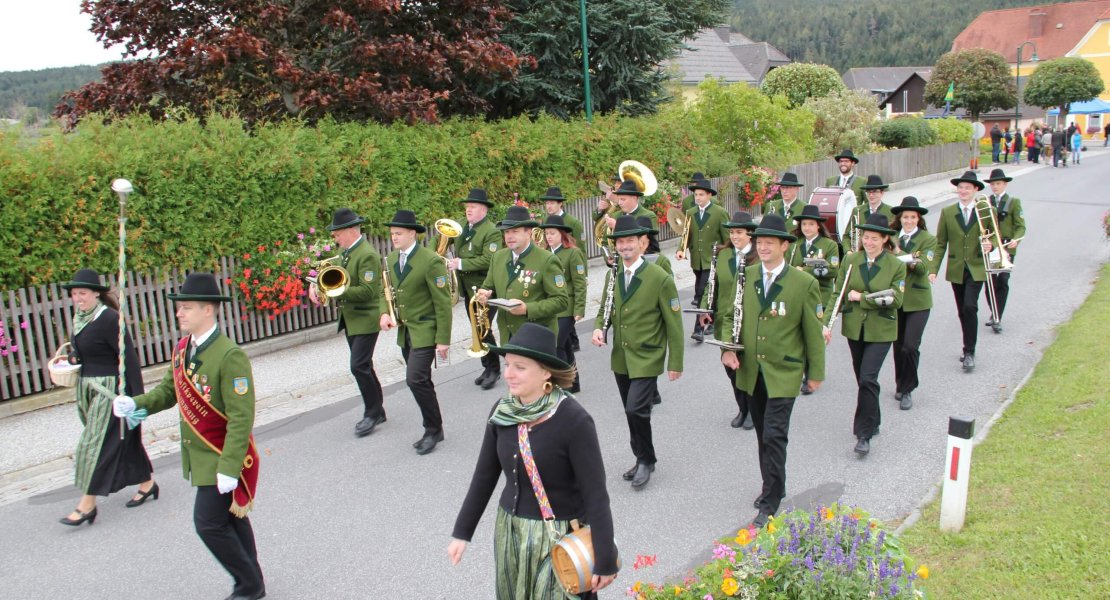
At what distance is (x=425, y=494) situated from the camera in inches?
278

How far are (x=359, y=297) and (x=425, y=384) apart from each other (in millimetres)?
1097

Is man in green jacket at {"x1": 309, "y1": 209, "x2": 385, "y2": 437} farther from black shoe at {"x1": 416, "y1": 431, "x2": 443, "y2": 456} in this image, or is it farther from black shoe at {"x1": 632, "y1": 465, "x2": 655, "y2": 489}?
black shoe at {"x1": 632, "y1": 465, "x2": 655, "y2": 489}

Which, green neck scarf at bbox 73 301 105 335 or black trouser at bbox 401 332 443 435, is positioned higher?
green neck scarf at bbox 73 301 105 335

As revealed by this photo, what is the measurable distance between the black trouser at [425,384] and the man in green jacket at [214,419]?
2.68m

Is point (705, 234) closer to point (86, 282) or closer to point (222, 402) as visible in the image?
point (86, 282)

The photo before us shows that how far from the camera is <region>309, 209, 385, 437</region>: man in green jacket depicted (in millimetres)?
8320

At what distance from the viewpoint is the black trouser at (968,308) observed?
1000cm

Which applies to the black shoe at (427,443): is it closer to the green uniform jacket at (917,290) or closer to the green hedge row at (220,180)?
the green uniform jacket at (917,290)

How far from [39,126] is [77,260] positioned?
2.71 meters

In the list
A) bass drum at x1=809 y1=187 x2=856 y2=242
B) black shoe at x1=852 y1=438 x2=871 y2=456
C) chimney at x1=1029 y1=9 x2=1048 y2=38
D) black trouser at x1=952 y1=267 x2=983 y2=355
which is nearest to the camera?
black shoe at x1=852 y1=438 x2=871 y2=456

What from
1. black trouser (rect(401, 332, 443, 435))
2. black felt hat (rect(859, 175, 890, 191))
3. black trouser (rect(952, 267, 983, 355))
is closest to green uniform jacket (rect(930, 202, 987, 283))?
black trouser (rect(952, 267, 983, 355))

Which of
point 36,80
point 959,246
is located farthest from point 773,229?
point 36,80

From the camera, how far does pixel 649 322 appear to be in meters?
7.01

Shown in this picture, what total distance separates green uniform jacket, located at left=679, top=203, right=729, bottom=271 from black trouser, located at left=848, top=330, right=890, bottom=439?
4183 mm
